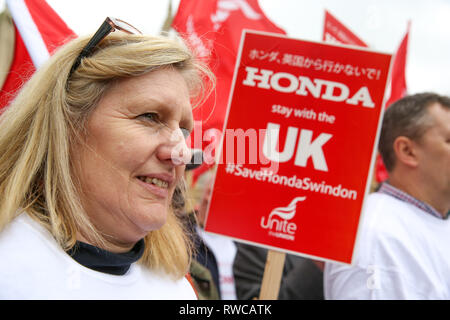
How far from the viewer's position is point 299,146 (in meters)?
2.37

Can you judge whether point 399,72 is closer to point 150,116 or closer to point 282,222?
point 282,222

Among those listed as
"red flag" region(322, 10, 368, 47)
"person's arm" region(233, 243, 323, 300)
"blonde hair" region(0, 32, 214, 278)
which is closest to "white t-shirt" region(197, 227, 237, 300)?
"person's arm" region(233, 243, 323, 300)

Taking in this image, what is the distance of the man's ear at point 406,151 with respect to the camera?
3.06m

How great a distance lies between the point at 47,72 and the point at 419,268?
216cm

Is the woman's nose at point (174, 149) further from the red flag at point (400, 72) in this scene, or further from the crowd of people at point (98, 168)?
the red flag at point (400, 72)

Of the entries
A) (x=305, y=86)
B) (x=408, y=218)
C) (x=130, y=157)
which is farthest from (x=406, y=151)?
(x=130, y=157)

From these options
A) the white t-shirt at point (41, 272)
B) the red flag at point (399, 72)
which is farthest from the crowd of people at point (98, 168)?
the red flag at point (399, 72)

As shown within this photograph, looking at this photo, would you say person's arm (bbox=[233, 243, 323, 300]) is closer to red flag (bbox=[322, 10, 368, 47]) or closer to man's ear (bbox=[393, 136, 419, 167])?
man's ear (bbox=[393, 136, 419, 167])

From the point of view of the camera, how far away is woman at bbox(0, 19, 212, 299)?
1.33 metres

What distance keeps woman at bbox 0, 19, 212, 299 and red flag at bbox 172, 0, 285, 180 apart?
1.20 metres

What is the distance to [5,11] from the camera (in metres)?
2.17

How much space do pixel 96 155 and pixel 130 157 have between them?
0.11m

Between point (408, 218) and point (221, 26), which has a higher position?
point (221, 26)
